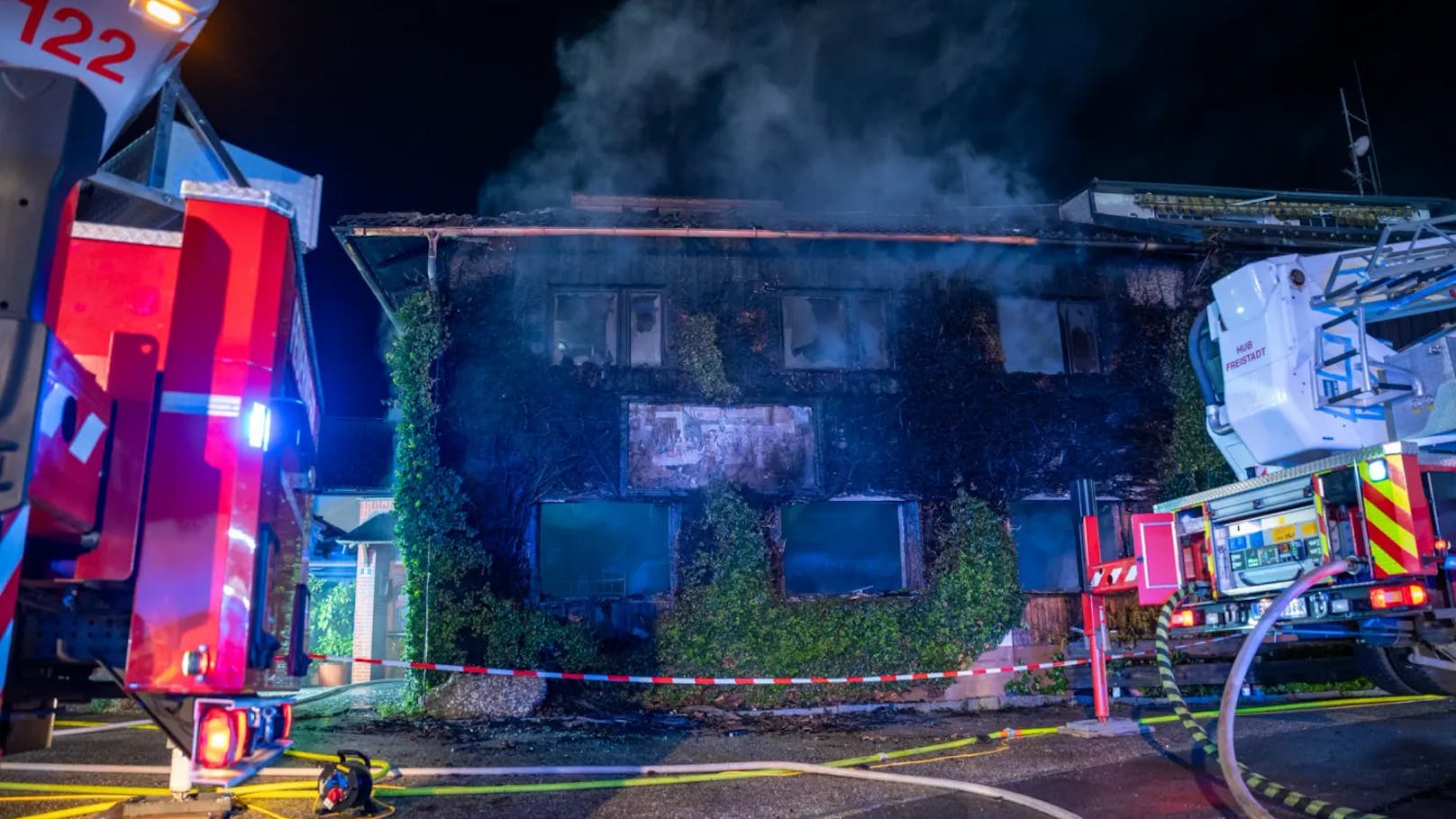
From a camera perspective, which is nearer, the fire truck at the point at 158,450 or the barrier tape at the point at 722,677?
the fire truck at the point at 158,450

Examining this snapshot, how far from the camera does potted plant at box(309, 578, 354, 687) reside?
19469 mm

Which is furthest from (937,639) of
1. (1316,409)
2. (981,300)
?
(1316,409)

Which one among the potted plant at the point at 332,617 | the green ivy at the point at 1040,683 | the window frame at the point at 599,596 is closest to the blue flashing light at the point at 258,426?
the window frame at the point at 599,596

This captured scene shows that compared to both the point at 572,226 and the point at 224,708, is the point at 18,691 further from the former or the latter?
the point at 572,226

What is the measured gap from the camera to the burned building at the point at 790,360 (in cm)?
1073

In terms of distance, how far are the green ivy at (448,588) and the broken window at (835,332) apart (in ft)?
15.0

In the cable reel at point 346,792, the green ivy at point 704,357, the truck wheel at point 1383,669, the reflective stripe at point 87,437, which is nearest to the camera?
the reflective stripe at point 87,437

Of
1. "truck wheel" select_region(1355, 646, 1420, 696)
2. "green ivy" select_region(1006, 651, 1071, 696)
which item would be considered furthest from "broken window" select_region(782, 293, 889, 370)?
"truck wheel" select_region(1355, 646, 1420, 696)

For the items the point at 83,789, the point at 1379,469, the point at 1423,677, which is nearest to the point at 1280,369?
the point at 1379,469

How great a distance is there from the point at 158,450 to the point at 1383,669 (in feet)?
34.9

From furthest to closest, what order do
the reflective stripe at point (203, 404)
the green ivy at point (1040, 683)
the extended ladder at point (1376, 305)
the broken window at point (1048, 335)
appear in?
the broken window at point (1048, 335) < the green ivy at point (1040, 683) < the extended ladder at point (1376, 305) < the reflective stripe at point (203, 404)

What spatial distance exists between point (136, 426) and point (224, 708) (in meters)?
1.00

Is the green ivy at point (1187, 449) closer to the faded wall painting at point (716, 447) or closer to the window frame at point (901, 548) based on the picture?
the window frame at point (901, 548)

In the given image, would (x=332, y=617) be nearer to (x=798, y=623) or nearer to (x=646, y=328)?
(x=646, y=328)
